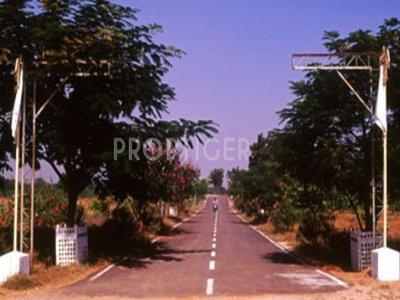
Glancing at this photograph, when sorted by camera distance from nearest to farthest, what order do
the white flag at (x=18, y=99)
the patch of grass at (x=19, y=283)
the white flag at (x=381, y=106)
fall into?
the patch of grass at (x=19, y=283), the white flag at (x=18, y=99), the white flag at (x=381, y=106)

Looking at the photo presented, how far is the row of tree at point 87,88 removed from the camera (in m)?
21.2

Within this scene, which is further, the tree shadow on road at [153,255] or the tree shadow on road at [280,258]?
the tree shadow on road at [280,258]

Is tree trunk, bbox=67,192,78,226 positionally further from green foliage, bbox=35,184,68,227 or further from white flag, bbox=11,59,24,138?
green foliage, bbox=35,184,68,227

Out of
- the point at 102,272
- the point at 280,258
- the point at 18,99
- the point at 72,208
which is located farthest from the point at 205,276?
the point at 280,258

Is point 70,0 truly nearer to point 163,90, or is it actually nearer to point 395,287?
point 163,90

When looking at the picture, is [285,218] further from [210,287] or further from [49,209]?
[210,287]

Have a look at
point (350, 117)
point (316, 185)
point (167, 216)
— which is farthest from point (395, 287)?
point (167, 216)

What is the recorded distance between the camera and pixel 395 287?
1614cm

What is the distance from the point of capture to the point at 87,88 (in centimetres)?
2319

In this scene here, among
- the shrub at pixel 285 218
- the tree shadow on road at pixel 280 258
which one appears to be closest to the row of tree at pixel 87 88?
the tree shadow on road at pixel 280 258

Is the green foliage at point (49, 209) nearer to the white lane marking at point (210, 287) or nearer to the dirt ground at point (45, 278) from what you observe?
the dirt ground at point (45, 278)

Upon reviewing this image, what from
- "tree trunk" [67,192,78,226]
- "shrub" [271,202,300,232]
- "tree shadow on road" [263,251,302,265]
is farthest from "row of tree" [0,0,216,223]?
"shrub" [271,202,300,232]

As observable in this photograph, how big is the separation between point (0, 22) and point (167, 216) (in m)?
43.6

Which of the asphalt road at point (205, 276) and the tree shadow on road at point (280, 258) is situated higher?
the asphalt road at point (205, 276)
